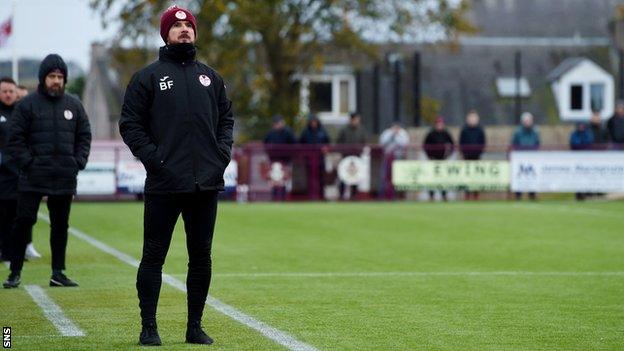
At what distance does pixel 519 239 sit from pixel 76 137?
25.9ft

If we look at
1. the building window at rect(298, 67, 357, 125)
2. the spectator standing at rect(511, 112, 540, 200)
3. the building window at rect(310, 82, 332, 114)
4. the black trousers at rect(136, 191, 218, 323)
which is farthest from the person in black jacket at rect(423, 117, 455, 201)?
the building window at rect(310, 82, 332, 114)

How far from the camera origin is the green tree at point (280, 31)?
42.1m

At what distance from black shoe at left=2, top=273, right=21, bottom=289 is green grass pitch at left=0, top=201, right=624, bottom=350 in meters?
0.10

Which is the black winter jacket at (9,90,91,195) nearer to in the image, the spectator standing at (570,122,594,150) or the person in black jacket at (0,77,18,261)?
the person in black jacket at (0,77,18,261)

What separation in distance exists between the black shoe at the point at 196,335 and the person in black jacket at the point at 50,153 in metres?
3.98

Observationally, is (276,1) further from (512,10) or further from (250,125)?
(512,10)

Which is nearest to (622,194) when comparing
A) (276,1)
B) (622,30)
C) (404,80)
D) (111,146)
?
(111,146)

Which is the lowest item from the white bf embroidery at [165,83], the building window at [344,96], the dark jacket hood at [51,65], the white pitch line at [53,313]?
the white pitch line at [53,313]

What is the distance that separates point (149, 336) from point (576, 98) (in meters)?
59.6

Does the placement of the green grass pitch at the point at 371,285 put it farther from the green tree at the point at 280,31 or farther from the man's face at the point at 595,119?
the green tree at the point at 280,31

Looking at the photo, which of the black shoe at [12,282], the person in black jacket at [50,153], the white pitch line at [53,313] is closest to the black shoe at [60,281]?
the person in black jacket at [50,153]

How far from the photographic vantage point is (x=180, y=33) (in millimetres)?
8922

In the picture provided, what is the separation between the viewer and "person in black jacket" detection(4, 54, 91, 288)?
12836 mm

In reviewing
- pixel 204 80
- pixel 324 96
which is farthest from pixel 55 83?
pixel 324 96
